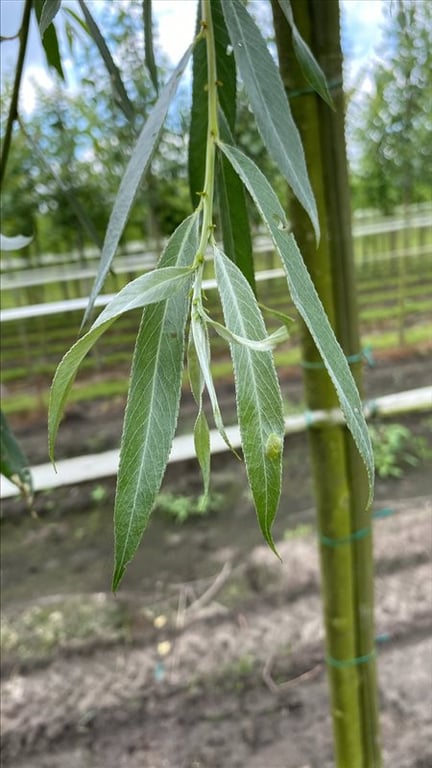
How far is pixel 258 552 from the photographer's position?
1.12 meters

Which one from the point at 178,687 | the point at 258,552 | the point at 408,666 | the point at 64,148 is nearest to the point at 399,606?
the point at 408,666

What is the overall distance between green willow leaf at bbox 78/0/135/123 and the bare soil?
71 centimetres

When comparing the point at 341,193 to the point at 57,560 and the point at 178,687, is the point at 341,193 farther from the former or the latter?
the point at 57,560

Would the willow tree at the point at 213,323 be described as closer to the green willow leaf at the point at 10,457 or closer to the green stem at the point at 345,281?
the green stem at the point at 345,281

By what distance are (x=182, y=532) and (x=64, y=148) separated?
0.73m

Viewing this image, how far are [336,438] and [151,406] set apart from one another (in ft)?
0.81

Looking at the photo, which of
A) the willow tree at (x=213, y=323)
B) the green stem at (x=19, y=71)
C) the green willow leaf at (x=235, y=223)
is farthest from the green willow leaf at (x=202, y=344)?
the green stem at (x=19, y=71)

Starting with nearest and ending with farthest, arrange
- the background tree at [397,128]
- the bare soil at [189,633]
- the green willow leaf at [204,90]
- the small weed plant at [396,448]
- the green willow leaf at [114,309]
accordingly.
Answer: the green willow leaf at [114,309] → the green willow leaf at [204,90] → the bare soil at [189,633] → the background tree at [397,128] → the small weed plant at [396,448]

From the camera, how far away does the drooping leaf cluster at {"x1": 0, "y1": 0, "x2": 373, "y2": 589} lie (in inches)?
6.2

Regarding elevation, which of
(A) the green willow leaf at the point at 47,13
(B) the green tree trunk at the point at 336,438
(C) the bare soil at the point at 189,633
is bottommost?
(C) the bare soil at the point at 189,633

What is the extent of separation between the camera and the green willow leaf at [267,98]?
21 centimetres

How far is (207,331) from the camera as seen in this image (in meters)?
0.17

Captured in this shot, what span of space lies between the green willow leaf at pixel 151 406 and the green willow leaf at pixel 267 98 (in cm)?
4

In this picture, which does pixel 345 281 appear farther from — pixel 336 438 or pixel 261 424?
pixel 261 424
